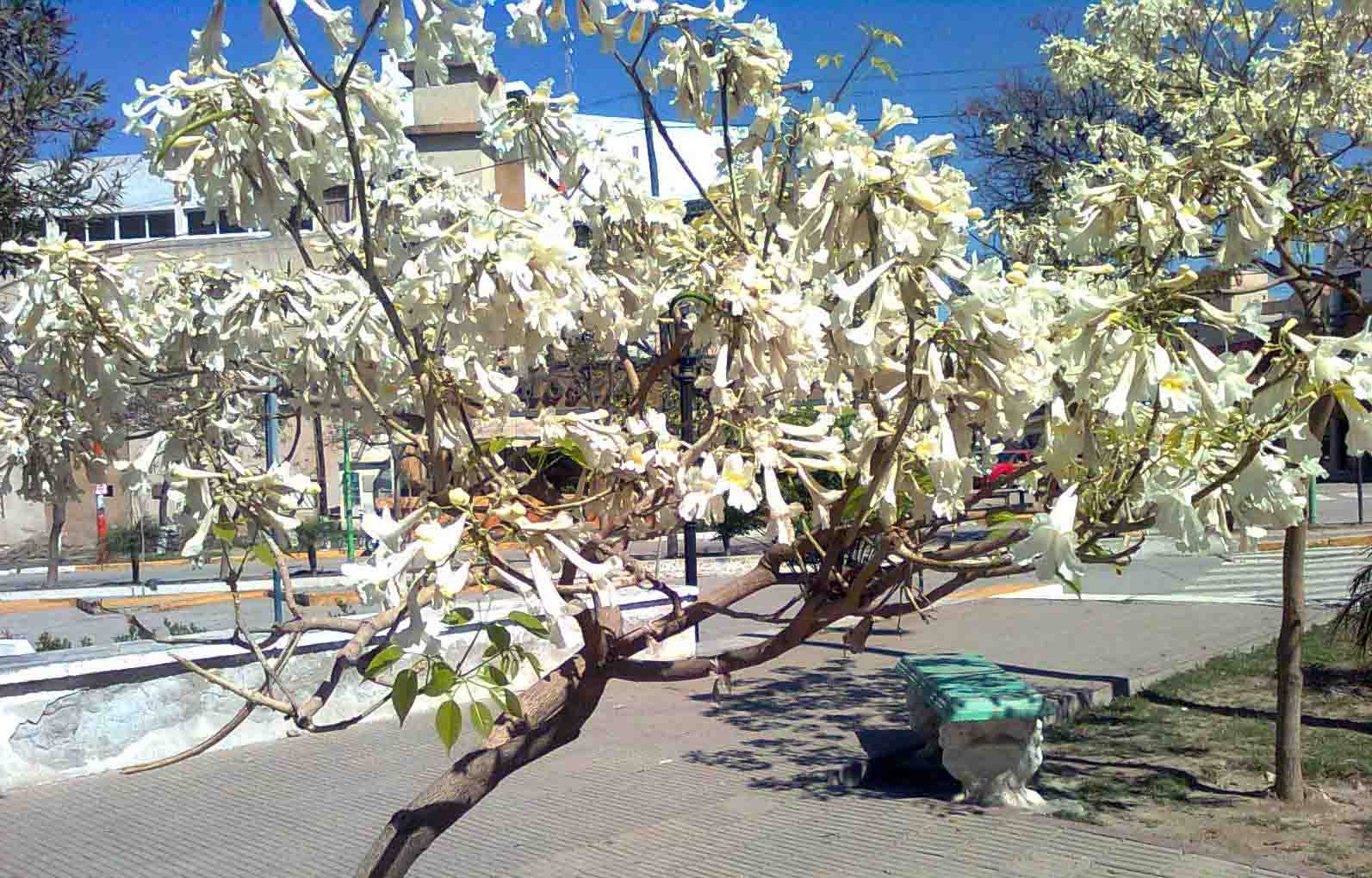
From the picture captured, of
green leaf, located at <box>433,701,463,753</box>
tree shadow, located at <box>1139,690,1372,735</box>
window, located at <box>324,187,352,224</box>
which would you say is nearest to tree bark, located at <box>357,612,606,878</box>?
green leaf, located at <box>433,701,463,753</box>

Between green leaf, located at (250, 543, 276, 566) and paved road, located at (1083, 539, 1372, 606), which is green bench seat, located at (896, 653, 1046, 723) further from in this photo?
paved road, located at (1083, 539, 1372, 606)

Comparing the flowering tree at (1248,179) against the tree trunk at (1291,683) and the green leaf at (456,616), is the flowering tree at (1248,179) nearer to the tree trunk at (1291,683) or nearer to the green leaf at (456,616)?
the tree trunk at (1291,683)

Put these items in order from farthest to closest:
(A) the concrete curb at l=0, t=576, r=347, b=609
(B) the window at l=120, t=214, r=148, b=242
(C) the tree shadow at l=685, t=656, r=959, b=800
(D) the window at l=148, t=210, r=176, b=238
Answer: (D) the window at l=148, t=210, r=176, b=238, (B) the window at l=120, t=214, r=148, b=242, (A) the concrete curb at l=0, t=576, r=347, b=609, (C) the tree shadow at l=685, t=656, r=959, b=800

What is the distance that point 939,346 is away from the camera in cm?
243

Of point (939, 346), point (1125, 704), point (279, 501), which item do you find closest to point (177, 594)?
point (1125, 704)

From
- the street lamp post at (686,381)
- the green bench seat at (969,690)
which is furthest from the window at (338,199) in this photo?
the green bench seat at (969,690)

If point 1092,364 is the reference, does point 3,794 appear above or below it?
below

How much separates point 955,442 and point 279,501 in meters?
1.54

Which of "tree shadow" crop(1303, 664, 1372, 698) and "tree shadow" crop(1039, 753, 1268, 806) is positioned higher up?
"tree shadow" crop(1303, 664, 1372, 698)

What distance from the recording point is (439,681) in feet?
7.38

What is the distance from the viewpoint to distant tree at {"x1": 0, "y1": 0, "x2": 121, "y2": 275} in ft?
28.8

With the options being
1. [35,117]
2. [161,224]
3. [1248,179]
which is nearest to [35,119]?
[35,117]

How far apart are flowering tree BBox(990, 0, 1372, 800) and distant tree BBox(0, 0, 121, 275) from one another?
687 centimetres

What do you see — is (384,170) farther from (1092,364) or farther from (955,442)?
(1092,364)
